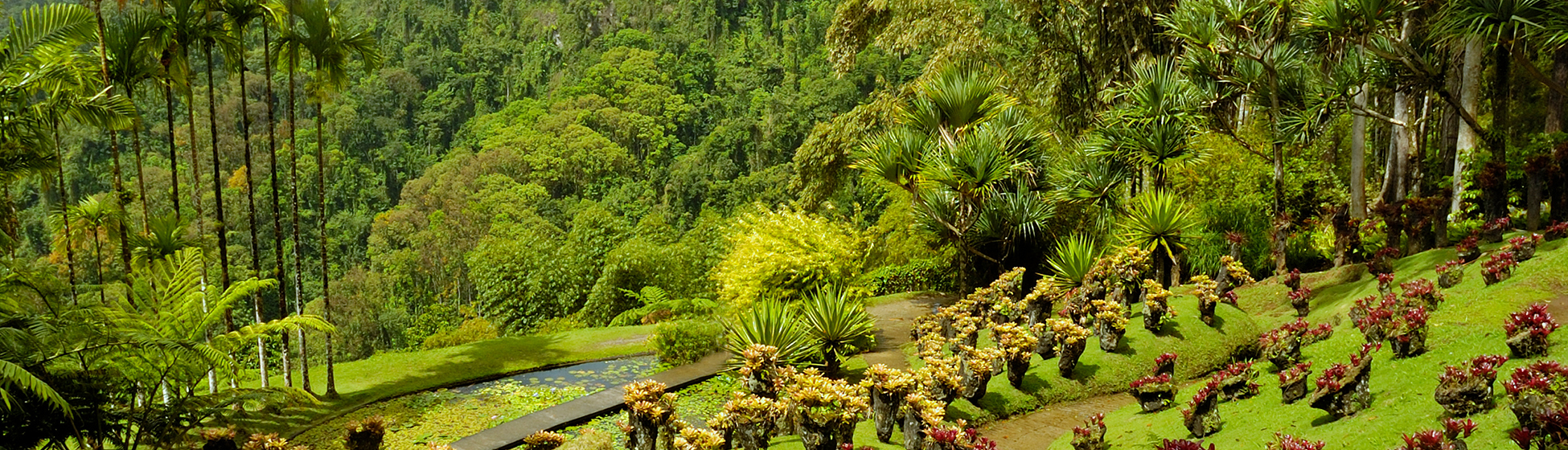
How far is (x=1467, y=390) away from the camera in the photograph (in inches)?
183

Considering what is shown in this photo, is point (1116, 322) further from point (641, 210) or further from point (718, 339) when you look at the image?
point (641, 210)

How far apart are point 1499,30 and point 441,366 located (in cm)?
1247

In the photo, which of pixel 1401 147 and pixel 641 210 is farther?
pixel 641 210

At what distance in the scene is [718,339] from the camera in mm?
12086

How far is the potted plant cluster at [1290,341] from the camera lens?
698 centimetres

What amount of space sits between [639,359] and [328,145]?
4665 cm

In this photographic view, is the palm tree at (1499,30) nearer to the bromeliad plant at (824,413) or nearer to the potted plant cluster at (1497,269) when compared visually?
the potted plant cluster at (1497,269)

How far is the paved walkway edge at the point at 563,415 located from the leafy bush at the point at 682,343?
50cm

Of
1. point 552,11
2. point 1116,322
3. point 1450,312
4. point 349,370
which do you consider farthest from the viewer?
point 552,11

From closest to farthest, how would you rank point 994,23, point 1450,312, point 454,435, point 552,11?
point 1450,312 → point 454,435 → point 994,23 → point 552,11

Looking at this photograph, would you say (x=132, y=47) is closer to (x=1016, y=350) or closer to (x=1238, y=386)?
(x=1016, y=350)

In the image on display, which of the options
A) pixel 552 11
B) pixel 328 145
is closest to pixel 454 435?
pixel 328 145

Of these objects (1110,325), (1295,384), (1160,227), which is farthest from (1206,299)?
(1295,384)

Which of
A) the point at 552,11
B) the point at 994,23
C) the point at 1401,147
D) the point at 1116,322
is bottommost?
the point at 1116,322
